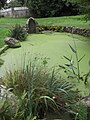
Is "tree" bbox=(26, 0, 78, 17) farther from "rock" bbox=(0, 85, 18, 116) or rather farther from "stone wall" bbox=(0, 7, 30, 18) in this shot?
"rock" bbox=(0, 85, 18, 116)

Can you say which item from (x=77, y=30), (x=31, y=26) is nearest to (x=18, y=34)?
(x=31, y=26)

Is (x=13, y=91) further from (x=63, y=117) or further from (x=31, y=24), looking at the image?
(x=31, y=24)

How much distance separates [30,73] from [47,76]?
319 mm

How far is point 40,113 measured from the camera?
3562 mm

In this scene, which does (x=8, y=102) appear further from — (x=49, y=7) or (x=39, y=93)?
(x=49, y=7)

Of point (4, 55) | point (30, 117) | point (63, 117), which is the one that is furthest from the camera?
point (4, 55)

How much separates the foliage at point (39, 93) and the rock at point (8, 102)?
8cm

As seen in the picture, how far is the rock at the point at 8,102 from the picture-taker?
3.13 meters

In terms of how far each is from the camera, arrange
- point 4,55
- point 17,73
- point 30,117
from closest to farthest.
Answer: point 30,117, point 17,73, point 4,55

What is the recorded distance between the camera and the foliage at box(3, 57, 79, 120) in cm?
332

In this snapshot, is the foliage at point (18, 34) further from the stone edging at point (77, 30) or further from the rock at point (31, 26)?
the stone edging at point (77, 30)

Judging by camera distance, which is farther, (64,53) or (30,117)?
(64,53)

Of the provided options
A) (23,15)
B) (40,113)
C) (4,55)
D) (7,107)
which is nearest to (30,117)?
(7,107)

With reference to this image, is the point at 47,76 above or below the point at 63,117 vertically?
above
